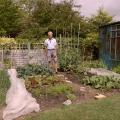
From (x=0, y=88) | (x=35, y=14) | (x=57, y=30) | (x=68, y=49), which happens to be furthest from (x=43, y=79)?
(x=35, y=14)

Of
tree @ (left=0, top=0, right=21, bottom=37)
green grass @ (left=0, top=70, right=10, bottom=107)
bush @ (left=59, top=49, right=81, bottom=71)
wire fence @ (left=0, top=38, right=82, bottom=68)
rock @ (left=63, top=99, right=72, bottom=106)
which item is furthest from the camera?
tree @ (left=0, top=0, right=21, bottom=37)

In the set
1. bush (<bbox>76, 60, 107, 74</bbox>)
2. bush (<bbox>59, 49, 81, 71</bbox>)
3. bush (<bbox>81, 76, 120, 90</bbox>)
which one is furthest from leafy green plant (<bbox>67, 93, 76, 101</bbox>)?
bush (<bbox>59, 49, 81, 71</bbox>)

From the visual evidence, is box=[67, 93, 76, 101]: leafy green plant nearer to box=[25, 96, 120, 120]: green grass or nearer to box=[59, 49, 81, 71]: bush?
box=[25, 96, 120, 120]: green grass

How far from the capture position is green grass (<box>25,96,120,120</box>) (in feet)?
27.0

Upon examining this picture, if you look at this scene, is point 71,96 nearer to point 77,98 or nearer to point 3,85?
point 77,98

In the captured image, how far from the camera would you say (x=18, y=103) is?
934 centimetres

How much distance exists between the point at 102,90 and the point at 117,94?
1.91 ft

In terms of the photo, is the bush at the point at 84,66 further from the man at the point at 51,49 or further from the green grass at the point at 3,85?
the green grass at the point at 3,85

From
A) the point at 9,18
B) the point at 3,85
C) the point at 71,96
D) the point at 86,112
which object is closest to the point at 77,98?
the point at 71,96

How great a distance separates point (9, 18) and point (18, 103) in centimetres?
2105

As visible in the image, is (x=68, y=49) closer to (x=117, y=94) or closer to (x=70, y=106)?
(x=117, y=94)

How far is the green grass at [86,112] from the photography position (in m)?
8.24

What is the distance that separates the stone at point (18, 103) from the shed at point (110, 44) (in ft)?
31.1

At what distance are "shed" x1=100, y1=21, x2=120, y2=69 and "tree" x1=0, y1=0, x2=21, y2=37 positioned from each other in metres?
9.91
